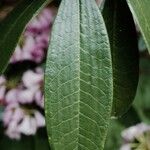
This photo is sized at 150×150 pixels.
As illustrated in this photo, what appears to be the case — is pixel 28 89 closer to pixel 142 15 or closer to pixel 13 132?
pixel 13 132

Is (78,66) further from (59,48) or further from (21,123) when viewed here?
(21,123)

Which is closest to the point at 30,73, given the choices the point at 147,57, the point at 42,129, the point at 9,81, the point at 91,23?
the point at 9,81

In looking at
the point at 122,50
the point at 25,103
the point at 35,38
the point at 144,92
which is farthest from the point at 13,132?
the point at 122,50

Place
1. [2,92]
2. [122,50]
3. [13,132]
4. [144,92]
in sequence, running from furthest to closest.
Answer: [144,92]
[13,132]
[2,92]
[122,50]

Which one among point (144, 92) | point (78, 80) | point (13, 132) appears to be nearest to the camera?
point (78, 80)

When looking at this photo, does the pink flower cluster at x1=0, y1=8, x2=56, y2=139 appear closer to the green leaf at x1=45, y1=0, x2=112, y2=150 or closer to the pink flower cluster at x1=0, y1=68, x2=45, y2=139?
the pink flower cluster at x1=0, y1=68, x2=45, y2=139

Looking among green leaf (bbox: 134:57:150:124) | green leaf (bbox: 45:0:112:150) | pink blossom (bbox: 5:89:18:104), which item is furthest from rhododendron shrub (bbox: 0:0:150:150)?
green leaf (bbox: 134:57:150:124)

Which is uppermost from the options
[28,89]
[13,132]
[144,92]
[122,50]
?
[122,50]

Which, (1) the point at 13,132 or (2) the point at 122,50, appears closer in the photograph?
(2) the point at 122,50
